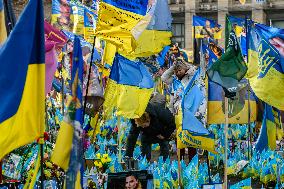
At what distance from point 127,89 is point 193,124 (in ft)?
6.43

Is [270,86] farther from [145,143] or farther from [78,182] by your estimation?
[78,182]

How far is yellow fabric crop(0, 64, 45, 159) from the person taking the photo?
13.3ft

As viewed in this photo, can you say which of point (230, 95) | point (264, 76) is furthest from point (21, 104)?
point (264, 76)

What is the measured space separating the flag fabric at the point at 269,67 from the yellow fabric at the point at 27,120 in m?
3.81

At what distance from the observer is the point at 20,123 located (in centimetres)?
411

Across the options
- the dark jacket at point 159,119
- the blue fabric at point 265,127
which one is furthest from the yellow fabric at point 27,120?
the blue fabric at point 265,127

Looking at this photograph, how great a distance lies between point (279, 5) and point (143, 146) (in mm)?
32720

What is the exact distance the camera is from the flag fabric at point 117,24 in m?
7.33

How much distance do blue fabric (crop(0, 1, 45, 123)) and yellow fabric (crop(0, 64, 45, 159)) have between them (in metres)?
0.04

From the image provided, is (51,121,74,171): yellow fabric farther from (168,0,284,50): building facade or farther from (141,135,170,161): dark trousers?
(168,0,284,50): building facade

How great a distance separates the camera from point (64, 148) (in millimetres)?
4215

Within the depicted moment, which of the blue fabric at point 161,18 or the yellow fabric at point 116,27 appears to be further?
the blue fabric at point 161,18

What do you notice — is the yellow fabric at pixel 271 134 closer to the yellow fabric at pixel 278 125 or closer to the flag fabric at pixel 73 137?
the yellow fabric at pixel 278 125

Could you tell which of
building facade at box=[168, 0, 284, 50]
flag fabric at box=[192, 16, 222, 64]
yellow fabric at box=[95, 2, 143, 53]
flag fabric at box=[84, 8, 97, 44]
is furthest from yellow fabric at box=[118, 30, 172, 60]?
building facade at box=[168, 0, 284, 50]
